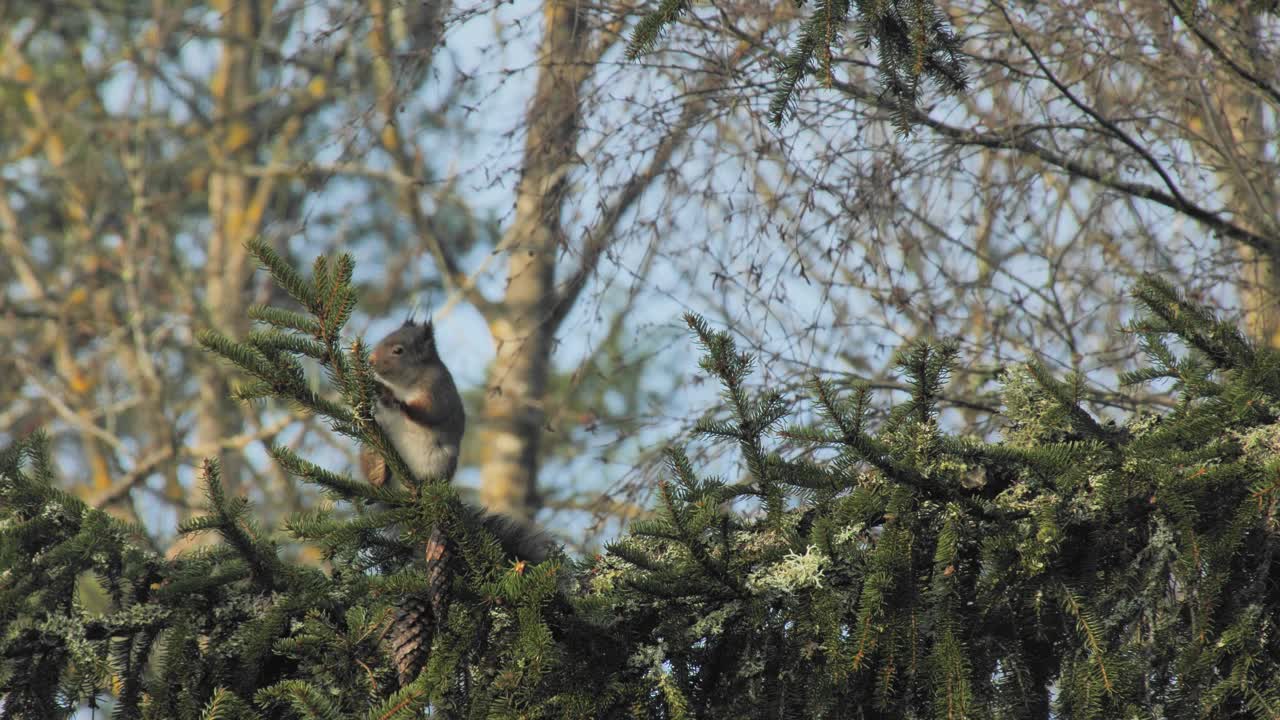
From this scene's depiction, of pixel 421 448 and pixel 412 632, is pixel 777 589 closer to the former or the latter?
pixel 412 632

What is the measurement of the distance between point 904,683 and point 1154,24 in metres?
2.76

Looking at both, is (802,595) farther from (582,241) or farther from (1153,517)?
(582,241)

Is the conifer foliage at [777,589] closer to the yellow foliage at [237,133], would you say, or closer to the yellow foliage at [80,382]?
the yellow foliage at [80,382]

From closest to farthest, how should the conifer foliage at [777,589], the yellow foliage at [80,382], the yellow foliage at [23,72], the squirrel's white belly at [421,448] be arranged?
the conifer foliage at [777,589], the squirrel's white belly at [421,448], the yellow foliage at [80,382], the yellow foliage at [23,72]

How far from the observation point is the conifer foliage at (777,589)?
5.53 feet

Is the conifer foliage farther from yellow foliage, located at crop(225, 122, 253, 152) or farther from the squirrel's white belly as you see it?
yellow foliage, located at crop(225, 122, 253, 152)

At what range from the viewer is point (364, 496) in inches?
70.9

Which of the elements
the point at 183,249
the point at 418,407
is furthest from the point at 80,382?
the point at 418,407

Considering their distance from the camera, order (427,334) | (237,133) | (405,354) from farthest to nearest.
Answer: (237,133) → (427,334) → (405,354)

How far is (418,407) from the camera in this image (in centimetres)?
310

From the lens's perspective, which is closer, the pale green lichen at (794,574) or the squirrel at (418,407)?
the pale green lichen at (794,574)

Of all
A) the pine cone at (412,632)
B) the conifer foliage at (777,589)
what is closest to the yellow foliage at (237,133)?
the conifer foliage at (777,589)

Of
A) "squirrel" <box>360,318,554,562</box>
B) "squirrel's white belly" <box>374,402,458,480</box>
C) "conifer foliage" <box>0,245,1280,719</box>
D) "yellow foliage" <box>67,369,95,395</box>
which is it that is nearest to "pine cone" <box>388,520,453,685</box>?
"conifer foliage" <box>0,245,1280,719</box>

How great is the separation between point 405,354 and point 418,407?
0.56 metres
